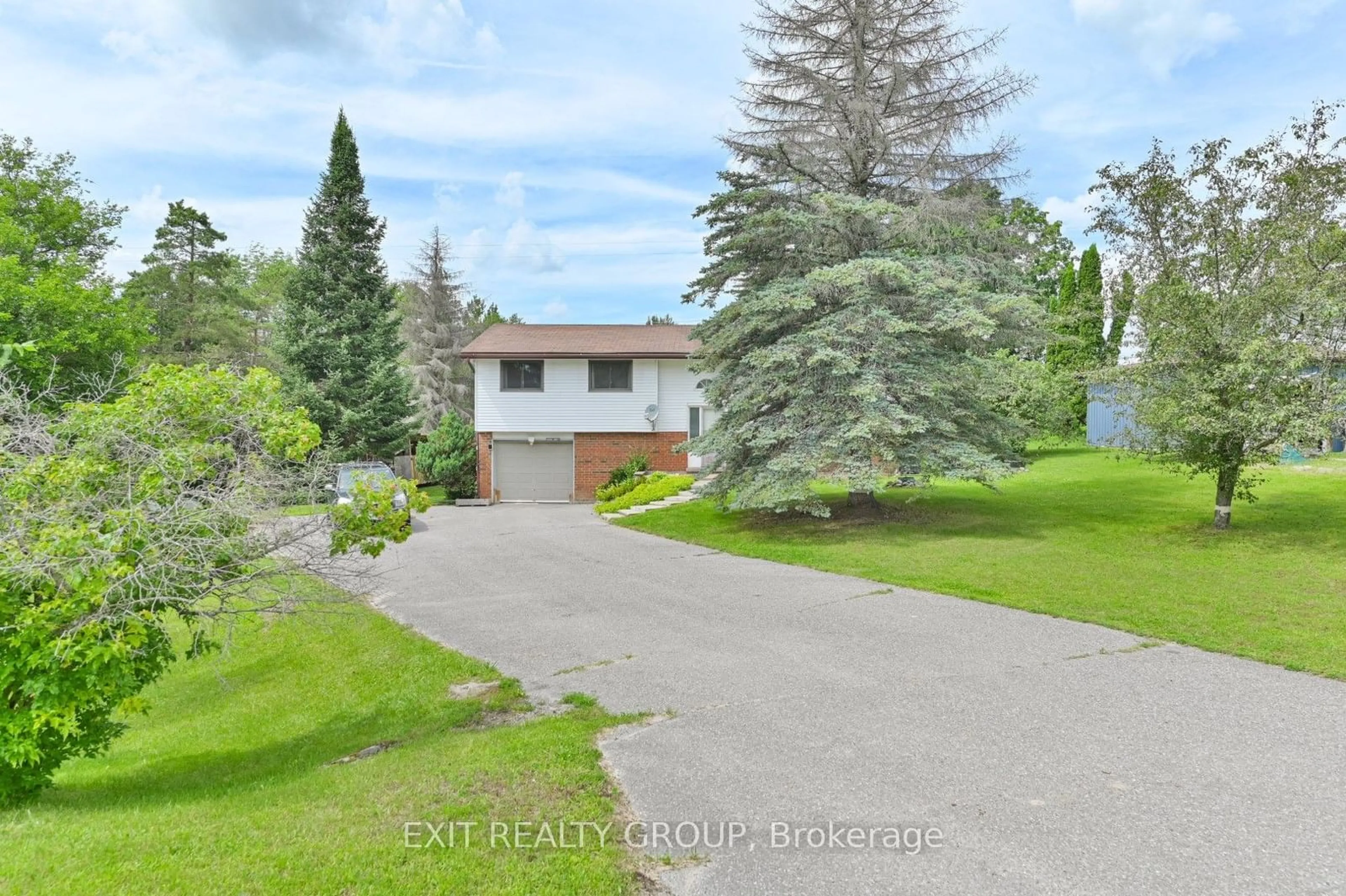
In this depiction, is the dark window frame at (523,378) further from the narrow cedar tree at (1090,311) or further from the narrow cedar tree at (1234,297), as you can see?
the narrow cedar tree at (1234,297)

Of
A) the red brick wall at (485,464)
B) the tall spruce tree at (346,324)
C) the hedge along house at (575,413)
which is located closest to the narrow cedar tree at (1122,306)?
the hedge along house at (575,413)

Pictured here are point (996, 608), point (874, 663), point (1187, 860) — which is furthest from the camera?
point (996, 608)

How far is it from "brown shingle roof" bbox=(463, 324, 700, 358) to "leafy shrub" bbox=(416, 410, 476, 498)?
327 centimetres

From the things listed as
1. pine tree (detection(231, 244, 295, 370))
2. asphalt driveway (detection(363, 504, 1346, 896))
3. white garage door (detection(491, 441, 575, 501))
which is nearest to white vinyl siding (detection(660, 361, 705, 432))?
white garage door (detection(491, 441, 575, 501))

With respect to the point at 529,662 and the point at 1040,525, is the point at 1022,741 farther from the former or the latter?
the point at 1040,525

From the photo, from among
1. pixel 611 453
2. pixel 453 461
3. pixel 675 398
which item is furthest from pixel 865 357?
pixel 453 461

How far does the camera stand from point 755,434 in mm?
12992

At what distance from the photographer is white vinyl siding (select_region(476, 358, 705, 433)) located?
2267 cm

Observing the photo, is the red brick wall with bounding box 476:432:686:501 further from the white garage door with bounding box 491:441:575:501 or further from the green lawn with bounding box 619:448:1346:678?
the green lawn with bounding box 619:448:1346:678

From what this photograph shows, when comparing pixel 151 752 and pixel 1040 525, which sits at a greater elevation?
pixel 1040 525

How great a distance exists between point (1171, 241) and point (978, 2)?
19.8 ft

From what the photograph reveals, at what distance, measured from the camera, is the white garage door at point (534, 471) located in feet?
75.9

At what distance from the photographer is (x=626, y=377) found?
22859 millimetres

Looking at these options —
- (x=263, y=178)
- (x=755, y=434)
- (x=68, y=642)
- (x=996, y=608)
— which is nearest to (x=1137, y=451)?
(x=996, y=608)
